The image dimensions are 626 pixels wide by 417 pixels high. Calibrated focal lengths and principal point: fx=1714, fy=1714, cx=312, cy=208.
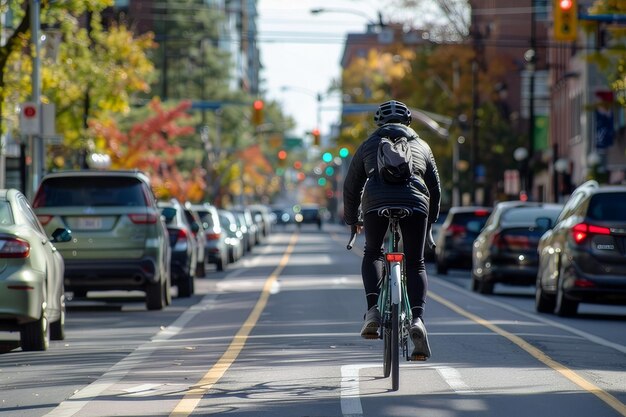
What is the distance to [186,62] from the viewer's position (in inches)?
4338

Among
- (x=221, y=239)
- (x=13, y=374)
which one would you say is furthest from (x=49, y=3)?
(x=13, y=374)

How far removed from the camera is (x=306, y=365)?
13859 millimetres

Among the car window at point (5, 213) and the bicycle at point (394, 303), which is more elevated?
the car window at point (5, 213)

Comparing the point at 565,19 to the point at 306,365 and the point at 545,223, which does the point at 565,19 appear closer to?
the point at 545,223

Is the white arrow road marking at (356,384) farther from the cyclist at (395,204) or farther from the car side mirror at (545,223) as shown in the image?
the car side mirror at (545,223)

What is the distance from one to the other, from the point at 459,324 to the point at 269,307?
489 cm

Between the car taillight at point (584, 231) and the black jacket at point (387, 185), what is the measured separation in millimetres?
8668

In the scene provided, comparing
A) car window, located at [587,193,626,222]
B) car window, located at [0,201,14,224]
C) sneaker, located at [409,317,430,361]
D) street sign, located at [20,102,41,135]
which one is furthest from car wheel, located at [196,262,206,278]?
sneaker, located at [409,317,430,361]

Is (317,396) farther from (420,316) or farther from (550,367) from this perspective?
(550,367)

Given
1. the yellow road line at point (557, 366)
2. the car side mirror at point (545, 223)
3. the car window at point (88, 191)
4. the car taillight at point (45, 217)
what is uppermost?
the car window at point (88, 191)

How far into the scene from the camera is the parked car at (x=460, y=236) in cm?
3747

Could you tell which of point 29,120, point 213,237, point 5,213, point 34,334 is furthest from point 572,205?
point 213,237

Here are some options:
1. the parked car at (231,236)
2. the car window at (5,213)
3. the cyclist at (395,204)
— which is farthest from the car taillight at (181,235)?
the parked car at (231,236)

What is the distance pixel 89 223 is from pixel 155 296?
1.53 metres
